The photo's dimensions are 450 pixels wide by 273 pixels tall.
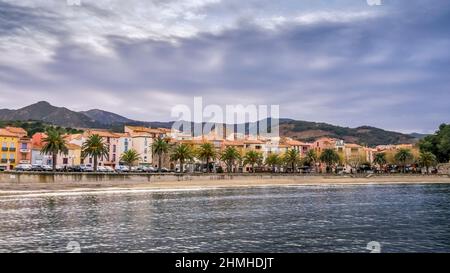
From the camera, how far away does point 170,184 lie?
85188 millimetres

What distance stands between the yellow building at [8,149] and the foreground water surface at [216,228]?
7429 centimetres

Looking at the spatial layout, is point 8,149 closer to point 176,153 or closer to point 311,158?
point 176,153

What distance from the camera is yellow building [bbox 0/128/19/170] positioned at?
11362cm

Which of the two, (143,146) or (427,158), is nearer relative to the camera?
(143,146)

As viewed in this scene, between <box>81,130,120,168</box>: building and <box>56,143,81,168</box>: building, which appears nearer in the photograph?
<box>56,143,81,168</box>: building

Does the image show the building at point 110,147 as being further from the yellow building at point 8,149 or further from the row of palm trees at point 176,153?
the yellow building at point 8,149

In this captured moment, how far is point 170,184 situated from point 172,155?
2689 cm

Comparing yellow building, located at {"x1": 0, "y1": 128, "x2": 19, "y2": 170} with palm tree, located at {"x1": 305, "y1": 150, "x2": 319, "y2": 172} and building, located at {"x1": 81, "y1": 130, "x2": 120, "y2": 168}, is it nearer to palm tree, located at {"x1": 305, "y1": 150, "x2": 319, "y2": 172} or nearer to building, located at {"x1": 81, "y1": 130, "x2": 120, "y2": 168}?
building, located at {"x1": 81, "y1": 130, "x2": 120, "y2": 168}

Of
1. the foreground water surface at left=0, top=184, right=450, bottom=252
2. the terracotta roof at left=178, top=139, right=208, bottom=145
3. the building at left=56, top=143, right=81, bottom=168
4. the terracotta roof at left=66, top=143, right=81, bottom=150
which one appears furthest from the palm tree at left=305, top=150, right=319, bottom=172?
the foreground water surface at left=0, top=184, right=450, bottom=252

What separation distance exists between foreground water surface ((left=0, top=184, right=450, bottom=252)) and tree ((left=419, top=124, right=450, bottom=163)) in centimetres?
11579

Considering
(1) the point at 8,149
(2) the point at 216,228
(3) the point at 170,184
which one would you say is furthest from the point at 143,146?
(2) the point at 216,228

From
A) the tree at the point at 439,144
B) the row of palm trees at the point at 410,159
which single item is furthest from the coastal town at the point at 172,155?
the tree at the point at 439,144
